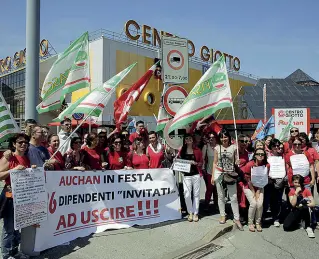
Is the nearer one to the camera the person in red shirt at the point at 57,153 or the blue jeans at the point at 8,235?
the blue jeans at the point at 8,235

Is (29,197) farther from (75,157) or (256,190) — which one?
(256,190)

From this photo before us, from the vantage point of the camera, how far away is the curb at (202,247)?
4923 mm

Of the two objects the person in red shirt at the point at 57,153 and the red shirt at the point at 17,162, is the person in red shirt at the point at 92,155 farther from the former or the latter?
the red shirt at the point at 17,162

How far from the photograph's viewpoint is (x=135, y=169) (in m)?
6.31

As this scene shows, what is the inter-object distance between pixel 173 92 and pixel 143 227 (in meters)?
2.86

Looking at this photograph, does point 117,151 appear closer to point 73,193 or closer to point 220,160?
point 73,193

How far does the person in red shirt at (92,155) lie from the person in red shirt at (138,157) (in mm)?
612

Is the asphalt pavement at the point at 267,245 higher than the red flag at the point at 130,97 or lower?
lower

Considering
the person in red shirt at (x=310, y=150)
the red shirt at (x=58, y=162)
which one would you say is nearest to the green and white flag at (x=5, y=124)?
the red shirt at (x=58, y=162)

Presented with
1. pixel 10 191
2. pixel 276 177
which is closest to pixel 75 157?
pixel 10 191

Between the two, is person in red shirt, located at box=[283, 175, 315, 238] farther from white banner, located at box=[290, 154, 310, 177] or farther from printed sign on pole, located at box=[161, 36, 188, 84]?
printed sign on pole, located at box=[161, 36, 188, 84]

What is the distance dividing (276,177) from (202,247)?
2081 millimetres

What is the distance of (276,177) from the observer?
636 cm

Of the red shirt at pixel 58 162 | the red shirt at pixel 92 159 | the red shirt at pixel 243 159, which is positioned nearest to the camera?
the red shirt at pixel 58 162
